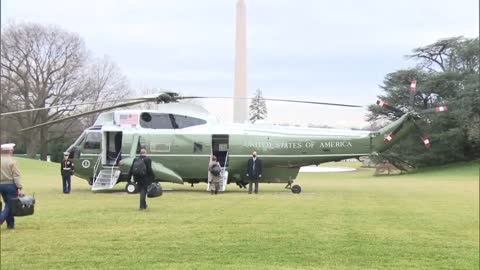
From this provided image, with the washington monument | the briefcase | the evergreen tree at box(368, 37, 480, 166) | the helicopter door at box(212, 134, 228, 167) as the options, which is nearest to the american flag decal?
the helicopter door at box(212, 134, 228, 167)

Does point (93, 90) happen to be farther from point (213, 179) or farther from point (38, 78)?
point (213, 179)

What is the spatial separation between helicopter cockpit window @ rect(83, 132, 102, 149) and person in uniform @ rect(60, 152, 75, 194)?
1150 mm

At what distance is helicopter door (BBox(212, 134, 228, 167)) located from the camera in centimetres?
2217

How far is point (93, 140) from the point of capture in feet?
72.3

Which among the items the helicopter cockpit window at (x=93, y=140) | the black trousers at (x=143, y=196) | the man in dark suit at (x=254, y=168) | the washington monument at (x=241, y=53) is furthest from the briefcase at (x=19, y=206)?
the washington monument at (x=241, y=53)

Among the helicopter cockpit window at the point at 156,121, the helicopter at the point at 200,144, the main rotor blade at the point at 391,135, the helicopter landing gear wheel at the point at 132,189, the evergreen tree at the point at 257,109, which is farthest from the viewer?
the evergreen tree at the point at 257,109

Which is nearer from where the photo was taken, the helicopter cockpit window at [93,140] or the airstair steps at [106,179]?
the airstair steps at [106,179]

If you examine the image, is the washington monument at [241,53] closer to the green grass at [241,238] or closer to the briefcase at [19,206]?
the green grass at [241,238]

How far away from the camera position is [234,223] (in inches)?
439

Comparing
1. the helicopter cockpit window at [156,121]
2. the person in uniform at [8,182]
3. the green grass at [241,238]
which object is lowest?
the green grass at [241,238]

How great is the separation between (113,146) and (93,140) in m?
0.84

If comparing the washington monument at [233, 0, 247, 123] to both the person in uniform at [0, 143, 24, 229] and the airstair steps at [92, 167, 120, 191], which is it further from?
the person in uniform at [0, 143, 24, 229]

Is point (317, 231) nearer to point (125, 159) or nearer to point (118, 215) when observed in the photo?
point (118, 215)

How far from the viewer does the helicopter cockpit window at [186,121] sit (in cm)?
2230
